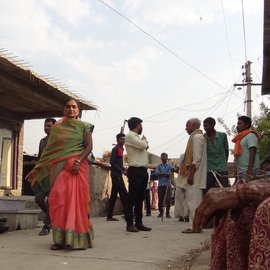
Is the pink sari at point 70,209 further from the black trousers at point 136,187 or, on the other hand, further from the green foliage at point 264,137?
the green foliage at point 264,137

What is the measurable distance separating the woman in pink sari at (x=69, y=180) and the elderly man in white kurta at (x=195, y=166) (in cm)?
202

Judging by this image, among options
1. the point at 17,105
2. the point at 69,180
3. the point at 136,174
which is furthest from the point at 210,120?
the point at 17,105

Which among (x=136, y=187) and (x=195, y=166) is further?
(x=195, y=166)

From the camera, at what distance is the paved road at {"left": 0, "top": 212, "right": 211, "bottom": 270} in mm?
4180

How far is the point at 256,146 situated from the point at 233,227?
167 inches

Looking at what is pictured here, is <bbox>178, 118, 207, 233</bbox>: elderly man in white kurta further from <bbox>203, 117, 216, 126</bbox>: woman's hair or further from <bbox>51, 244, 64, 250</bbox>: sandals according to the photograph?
<bbox>51, 244, 64, 250</bbox>: sandals

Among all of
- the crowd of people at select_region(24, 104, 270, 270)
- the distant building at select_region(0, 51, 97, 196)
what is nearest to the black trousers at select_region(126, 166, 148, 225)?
the crowd of people at select_region(24, 104, 270, 270)

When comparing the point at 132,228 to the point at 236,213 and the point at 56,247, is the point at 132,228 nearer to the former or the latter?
the point at 56,247

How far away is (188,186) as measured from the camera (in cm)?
691

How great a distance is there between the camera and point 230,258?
204cm

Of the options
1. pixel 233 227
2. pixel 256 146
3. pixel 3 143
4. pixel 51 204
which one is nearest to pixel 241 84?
pixel 3 143

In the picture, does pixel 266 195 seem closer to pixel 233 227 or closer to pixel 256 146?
pixel 233 227

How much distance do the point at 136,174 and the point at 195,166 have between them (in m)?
0.88

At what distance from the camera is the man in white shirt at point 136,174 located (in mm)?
6547
